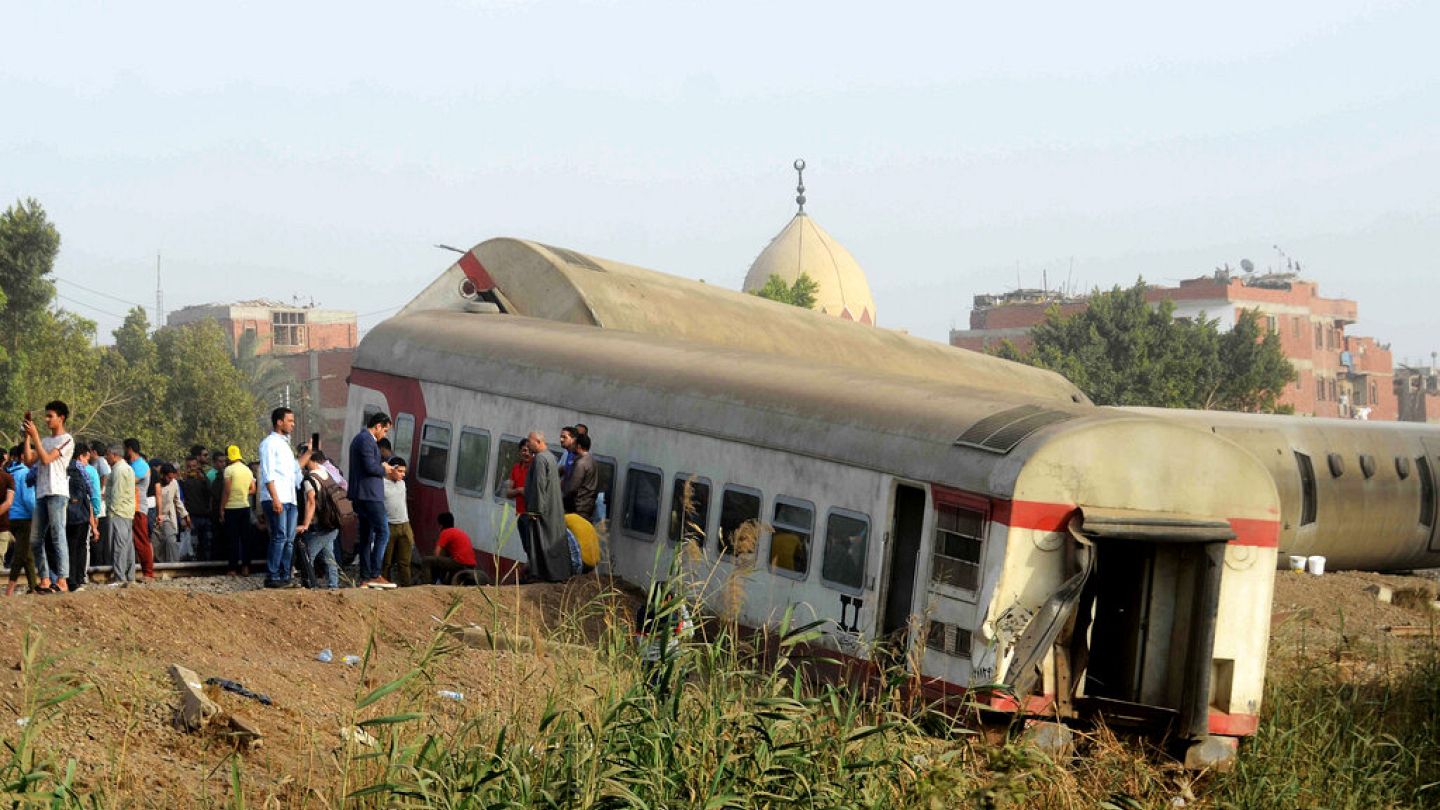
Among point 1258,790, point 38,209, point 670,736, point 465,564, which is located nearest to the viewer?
point 670,736

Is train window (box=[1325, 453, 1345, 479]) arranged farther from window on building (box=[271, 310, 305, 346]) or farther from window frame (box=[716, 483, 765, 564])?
window on building (box=[271, 310, 305, 346])

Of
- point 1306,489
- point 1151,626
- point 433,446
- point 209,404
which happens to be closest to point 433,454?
point 433,446

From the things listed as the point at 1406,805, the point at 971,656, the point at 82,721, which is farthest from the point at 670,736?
the point at 1406,805

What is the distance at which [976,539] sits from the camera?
1259cm

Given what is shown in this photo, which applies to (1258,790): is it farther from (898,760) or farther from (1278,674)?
(898,760)

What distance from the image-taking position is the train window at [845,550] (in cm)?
1359

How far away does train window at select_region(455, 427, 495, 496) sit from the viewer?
1822 centimetres

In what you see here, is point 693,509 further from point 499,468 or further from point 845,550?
point 499,468

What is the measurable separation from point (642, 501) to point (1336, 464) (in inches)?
650

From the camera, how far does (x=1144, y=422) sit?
1287 centimetres

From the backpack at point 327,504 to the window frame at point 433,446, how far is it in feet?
6.31

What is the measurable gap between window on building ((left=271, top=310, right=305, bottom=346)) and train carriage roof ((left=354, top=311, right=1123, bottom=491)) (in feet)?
424

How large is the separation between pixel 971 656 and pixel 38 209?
2074 inches

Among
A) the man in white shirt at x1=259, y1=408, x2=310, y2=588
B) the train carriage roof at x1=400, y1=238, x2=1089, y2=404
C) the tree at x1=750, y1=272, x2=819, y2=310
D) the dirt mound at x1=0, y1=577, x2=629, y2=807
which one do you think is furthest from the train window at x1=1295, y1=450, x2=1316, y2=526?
the tree at x1=750, y1=272, x2=819, y2=310
